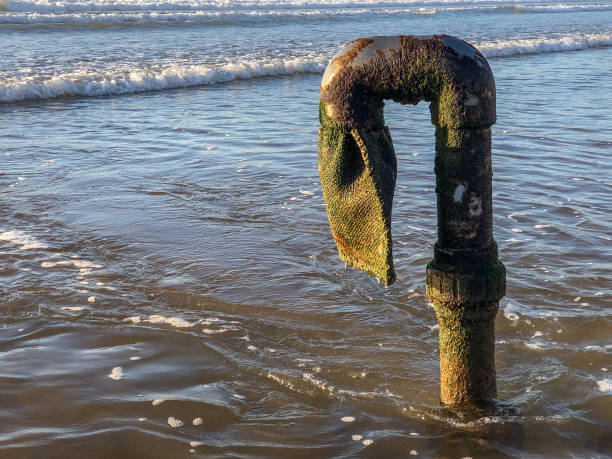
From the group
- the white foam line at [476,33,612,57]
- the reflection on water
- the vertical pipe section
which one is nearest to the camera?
the vertical pipe section

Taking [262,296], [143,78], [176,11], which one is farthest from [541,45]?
[176,11]

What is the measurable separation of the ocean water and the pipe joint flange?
664 millimetres

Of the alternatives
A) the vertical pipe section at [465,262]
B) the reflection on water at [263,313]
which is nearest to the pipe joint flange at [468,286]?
the vertical pipe section at [465,262]

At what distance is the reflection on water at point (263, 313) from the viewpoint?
2965mm

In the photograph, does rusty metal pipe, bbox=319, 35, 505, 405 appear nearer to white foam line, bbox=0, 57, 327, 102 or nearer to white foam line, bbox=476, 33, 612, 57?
white foam line, bbox=0, 57, 327, 102

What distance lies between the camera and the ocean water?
298 cm

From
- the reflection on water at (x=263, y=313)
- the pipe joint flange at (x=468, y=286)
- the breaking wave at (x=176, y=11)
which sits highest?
the breaking wave at (x=176, y=11)

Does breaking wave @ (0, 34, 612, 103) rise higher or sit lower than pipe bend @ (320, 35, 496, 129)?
lower

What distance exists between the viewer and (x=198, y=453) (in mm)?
2811

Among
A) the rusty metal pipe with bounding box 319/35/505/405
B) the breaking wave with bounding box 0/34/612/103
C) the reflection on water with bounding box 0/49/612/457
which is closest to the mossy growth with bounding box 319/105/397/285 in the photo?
the rusty metal pipe with bounding box 319/35/505/405

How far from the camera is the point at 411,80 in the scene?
7.43 ft

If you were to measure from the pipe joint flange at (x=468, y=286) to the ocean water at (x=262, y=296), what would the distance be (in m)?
0.66

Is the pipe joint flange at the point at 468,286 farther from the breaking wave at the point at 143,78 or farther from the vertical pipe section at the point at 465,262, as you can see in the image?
the breaking wave at the point at 143,78

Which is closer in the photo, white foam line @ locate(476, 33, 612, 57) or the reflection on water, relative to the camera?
the reflection on water
